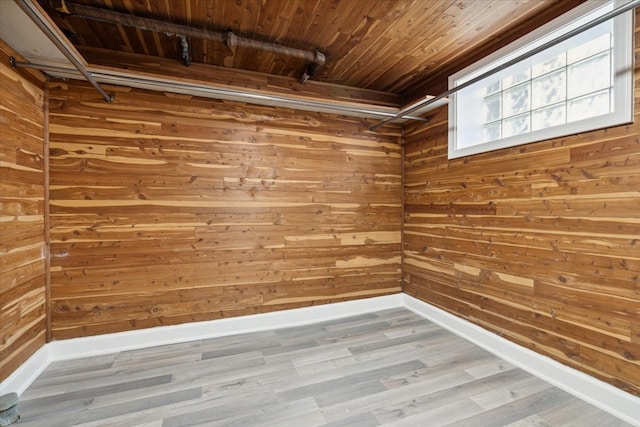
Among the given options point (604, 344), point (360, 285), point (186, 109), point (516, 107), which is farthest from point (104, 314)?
point (516, 107)

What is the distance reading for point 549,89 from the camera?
2047 mm

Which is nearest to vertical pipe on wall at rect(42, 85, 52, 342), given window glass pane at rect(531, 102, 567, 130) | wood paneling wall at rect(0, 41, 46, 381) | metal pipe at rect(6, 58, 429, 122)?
wood paneling wall at rect(0, 41, 46, 381)

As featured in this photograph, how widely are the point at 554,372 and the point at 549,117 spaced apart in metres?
1.82

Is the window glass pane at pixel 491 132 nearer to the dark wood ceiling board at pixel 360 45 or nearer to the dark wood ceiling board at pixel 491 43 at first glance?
the dark wood ceiling board at pixel 491 43

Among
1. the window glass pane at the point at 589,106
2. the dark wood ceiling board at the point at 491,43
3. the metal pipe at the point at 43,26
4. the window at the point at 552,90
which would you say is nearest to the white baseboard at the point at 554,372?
the window at the point at 552,90

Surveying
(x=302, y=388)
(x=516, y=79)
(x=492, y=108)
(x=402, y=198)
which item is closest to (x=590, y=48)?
(x=516, y=79)

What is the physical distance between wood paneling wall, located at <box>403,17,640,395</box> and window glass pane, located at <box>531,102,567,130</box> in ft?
0.65

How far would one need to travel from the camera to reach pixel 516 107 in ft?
7.50

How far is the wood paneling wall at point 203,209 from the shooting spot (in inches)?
88.3

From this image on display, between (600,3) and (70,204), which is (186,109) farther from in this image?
(600,3)

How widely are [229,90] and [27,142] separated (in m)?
1.46

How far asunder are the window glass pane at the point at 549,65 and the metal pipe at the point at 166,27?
1.78 meters

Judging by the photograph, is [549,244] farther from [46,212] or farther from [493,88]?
[46,212]

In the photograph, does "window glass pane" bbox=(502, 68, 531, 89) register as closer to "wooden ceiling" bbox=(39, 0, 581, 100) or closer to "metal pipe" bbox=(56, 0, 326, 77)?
"wooden ceiling" bbox=(39, 0, 581, 100)
